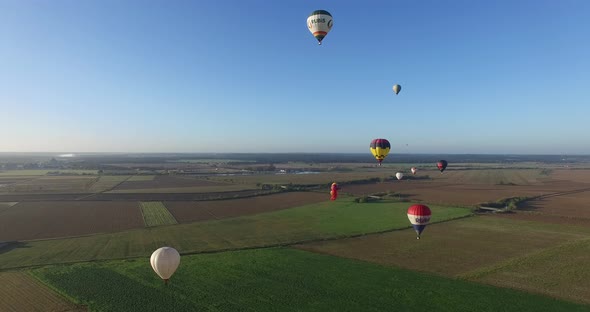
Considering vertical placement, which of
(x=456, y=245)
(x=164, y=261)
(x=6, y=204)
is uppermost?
(x=164, y=261)

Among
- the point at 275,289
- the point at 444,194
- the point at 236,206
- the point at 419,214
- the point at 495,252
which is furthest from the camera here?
the point at 444,194

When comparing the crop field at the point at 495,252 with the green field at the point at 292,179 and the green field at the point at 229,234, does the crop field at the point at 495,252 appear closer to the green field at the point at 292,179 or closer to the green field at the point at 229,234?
the green field at the point at 229,234

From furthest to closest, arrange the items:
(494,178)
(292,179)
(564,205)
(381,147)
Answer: (494,178) < (292,179) < (564,205) < (381,147)

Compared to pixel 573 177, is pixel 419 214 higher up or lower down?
higher up

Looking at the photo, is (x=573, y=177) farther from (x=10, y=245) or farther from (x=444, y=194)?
(x=10, y=245)

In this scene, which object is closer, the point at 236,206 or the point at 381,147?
the point at 381,147

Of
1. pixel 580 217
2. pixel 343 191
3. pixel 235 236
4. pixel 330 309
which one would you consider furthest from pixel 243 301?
pixel 343 191

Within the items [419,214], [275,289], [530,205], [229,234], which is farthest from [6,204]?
[530,205]
